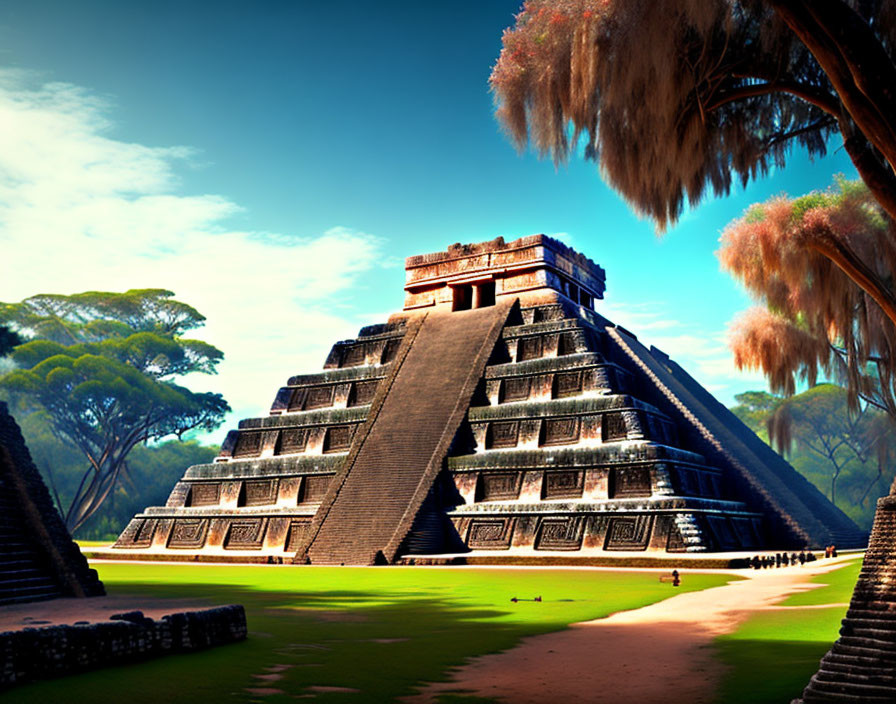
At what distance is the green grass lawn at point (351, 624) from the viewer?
501cm

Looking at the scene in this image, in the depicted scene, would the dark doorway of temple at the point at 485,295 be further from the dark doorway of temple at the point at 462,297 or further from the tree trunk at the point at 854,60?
the tree trunk at the point at 854,60

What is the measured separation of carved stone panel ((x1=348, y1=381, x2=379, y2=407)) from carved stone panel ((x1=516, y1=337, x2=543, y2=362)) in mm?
4388

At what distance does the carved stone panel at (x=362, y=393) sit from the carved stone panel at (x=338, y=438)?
1389 millimetres

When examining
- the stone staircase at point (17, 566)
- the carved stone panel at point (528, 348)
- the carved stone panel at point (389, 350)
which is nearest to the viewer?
the stone staircase at point (17, 566)

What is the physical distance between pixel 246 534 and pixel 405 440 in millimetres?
4746

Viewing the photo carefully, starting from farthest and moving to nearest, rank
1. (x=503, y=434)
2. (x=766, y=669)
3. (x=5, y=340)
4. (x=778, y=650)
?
(x=5, y=340) → (x=503, y=434) → (x=778, y=650) → (x=766, y=669)

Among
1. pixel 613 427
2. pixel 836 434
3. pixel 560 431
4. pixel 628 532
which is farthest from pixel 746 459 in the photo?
pixel 836 434

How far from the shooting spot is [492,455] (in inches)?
778

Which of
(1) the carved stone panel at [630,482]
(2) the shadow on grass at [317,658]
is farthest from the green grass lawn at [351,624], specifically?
(1) the carved stone panel at [630,482]

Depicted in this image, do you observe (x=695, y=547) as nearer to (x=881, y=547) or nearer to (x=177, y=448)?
(x=881, y=547)

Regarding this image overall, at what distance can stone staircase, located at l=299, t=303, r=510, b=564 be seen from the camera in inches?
705

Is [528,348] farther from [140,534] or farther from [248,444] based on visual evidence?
[140,534]

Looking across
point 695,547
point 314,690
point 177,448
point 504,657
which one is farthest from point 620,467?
point 177,448

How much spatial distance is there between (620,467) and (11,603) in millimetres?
12596
